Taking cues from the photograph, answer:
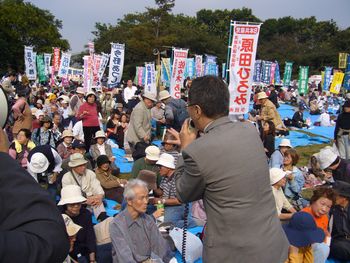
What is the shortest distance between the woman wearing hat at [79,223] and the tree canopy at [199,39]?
101ft

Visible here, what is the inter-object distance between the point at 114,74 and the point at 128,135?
650 centimetres

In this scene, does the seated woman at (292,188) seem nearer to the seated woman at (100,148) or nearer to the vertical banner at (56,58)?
the seated woman at (100,148)

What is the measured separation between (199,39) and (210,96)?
41.7 meters

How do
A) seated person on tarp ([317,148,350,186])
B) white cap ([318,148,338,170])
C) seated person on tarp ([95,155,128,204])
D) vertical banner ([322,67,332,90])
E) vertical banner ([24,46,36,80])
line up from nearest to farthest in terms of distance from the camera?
1. seated person on tarp ([317,148,350,186])
2. white cap ([318,148,338,170])
3. seated person on tarp ([95,155,128,204])
4. vertical banner ([24,46,36,80])
5. vertical banner ([322,67,332,90])

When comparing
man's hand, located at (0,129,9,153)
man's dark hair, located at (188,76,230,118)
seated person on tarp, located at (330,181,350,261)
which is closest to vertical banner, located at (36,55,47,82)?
seated person on tarp, located at (330,181,350,261)

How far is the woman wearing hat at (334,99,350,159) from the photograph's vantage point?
750 centimetres

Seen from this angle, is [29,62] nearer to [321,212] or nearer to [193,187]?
[321,212]

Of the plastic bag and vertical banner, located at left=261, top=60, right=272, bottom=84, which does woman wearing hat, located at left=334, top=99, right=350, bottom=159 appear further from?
vertical banner, located at left=261, top=60, right=272, bottom=84

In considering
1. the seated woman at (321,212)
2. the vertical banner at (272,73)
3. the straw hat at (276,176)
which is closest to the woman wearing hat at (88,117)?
the straw hat at (276,176)

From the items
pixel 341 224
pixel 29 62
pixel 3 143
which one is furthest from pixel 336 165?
pixel 29 62

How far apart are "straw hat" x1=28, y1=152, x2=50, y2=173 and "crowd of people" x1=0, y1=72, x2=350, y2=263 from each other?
0.05ft

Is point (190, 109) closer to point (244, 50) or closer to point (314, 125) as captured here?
point (244, 50)

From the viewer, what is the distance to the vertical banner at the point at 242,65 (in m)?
5.34

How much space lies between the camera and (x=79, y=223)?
4.00 meters
